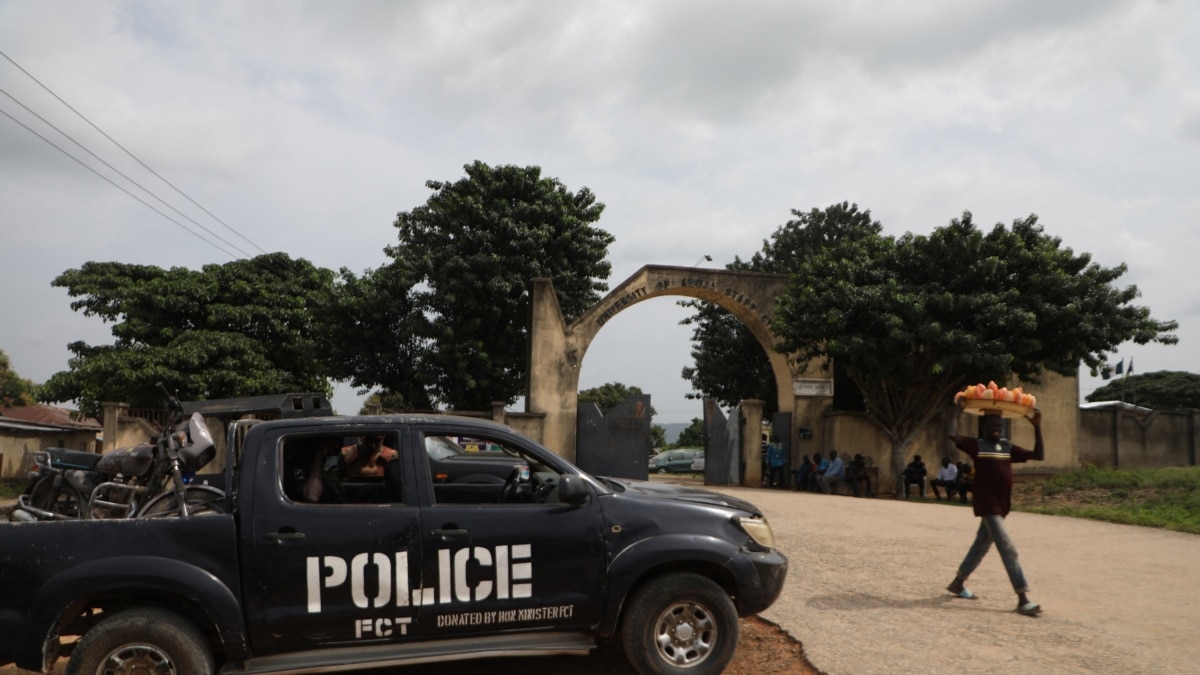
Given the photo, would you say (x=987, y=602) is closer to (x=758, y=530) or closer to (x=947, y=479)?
(x=758, y=530)

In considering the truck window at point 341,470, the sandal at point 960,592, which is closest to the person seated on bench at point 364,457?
the truck window at point 341,470

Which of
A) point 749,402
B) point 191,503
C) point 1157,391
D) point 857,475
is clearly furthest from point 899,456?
point 1157,391

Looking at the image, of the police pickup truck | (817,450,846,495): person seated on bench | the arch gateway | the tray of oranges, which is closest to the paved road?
the police pickup truck

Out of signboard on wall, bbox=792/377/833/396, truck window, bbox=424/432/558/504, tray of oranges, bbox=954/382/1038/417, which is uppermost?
signboard on wall, bbox=792/377/833/396

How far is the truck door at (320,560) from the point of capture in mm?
4973

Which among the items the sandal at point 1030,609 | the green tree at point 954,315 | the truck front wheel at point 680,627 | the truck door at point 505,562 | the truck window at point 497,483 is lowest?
the sandal at point 1030,609

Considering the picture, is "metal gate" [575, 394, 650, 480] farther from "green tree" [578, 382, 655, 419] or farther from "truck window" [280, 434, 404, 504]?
"green tree" [578, 382, 655, 419]

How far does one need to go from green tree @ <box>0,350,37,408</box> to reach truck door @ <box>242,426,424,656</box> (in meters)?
72.0

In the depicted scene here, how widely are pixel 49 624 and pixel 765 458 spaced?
2131 centimetres

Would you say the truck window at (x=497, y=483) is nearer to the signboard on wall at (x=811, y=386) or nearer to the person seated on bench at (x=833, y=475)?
the person seated on bench at (x=833, y=475)

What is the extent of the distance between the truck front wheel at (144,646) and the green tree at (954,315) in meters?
17.3

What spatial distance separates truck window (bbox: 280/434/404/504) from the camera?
17.6 ft

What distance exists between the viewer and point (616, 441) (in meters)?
23.1

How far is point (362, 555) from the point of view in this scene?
16.8 ft
